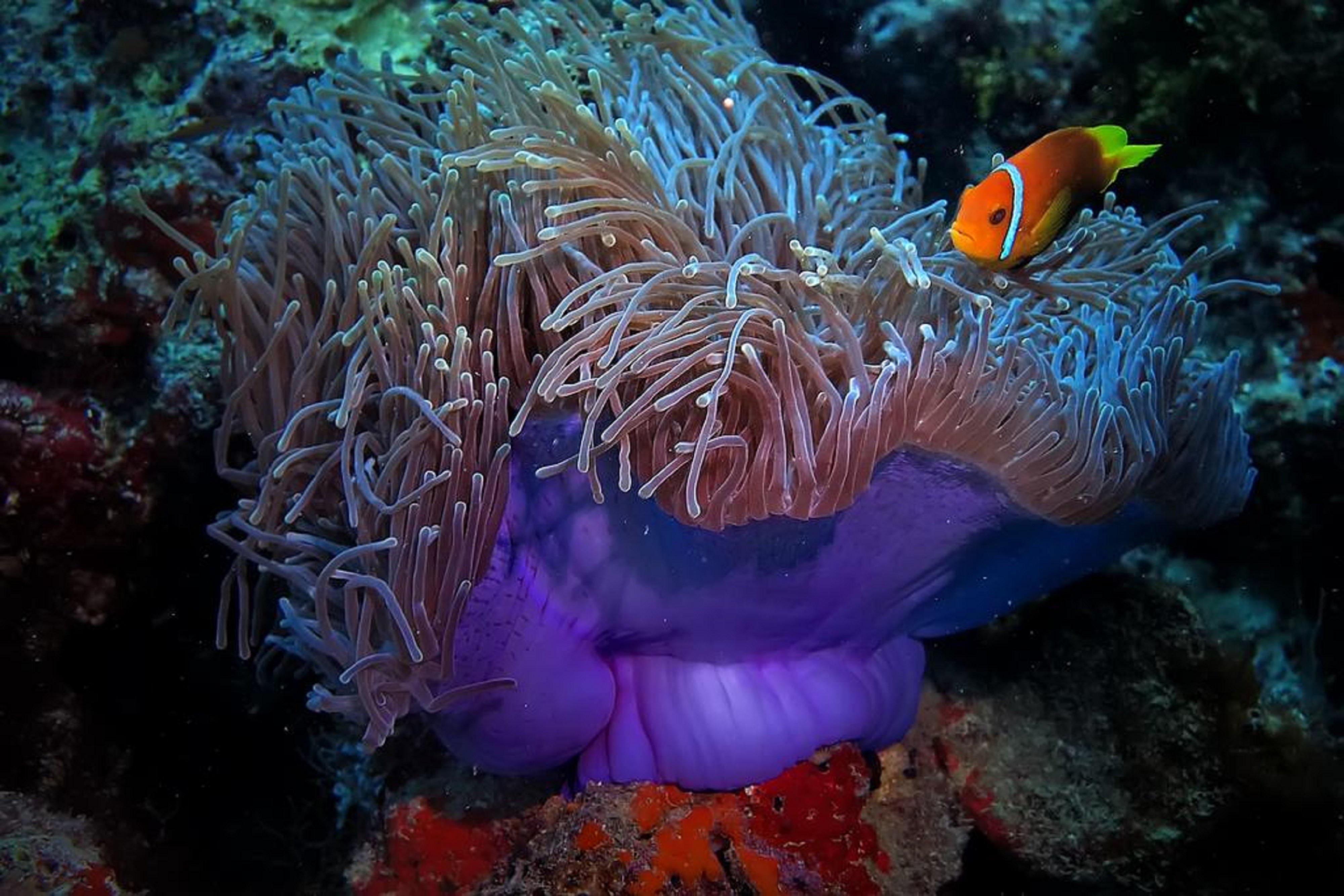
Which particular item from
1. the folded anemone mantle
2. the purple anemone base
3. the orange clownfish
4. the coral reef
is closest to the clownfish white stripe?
the orange clownfish

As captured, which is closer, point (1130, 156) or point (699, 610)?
point (1130, 156)

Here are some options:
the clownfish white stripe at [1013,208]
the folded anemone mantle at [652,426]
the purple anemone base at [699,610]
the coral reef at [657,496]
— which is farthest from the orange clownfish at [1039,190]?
the coral reef at [657,496]

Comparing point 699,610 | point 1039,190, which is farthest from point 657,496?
point 1039,190

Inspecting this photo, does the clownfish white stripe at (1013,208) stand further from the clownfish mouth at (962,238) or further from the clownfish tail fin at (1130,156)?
the clownfish tail fin at (1130,156)

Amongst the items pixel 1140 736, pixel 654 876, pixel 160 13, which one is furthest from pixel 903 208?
pixel 160 13

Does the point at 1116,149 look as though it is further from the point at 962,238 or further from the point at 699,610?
the point at 699,610

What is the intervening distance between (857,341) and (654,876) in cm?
113

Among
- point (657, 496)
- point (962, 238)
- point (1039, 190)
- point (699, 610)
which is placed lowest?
point (699, 610)

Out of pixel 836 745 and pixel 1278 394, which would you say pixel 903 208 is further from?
pixel 1278 394

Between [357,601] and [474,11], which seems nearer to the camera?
[357,601]

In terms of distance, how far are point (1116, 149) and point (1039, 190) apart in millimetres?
191

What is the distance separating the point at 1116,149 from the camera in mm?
1838

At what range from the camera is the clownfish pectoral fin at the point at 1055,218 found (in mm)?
1824

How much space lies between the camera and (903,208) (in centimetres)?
239
